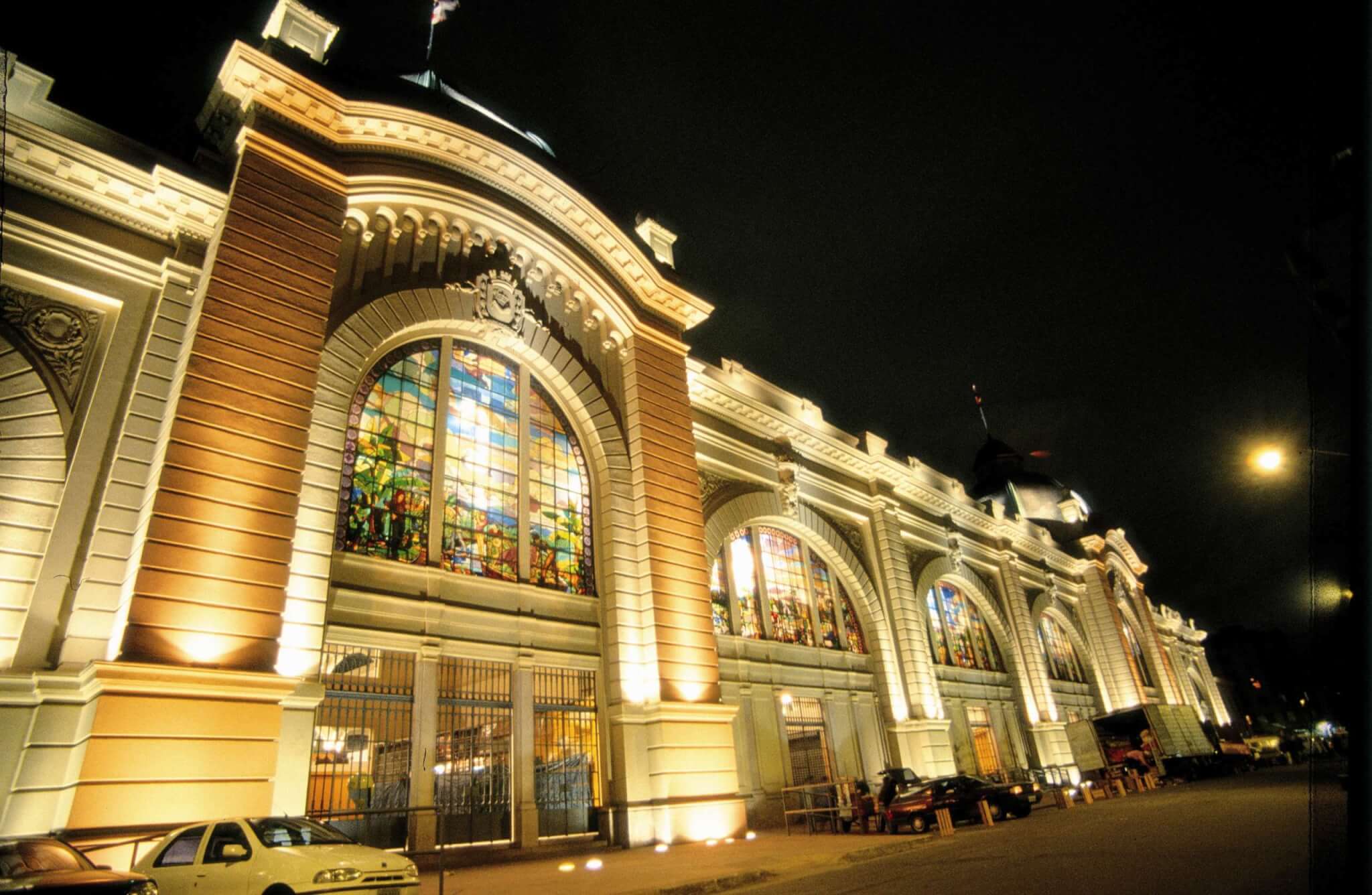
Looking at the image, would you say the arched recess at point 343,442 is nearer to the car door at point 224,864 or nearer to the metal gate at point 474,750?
the metal gate at point 474,750

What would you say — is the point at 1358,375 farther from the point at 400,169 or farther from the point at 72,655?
the point at 400,169

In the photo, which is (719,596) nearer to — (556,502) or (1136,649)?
(556,502)

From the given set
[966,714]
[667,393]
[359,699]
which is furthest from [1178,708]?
[359,699]

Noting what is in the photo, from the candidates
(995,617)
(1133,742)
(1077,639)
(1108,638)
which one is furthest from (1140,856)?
(1108,638)

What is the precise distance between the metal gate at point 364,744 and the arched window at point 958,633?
895 inches

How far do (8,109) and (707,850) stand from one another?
18.5m

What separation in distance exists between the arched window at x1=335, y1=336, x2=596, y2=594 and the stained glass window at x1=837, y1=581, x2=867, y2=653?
487 inches

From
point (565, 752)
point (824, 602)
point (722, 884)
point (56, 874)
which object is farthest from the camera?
point (824, 602)

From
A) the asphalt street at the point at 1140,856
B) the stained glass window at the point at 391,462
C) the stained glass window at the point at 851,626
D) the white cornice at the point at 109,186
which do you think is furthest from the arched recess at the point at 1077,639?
the white cornice at the point at 109,186

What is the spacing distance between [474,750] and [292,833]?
614 cm

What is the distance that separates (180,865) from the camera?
822 cm

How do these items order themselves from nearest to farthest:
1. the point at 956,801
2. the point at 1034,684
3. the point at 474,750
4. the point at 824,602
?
1. the point at 474,750
2. the point at 956,801
3. the point at 824,602
4. the point at 1034,684

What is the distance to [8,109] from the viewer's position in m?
12.9

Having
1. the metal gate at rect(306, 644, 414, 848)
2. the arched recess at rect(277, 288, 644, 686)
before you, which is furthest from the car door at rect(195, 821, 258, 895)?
the arched recess at rect(277, 288, 644, 686)
